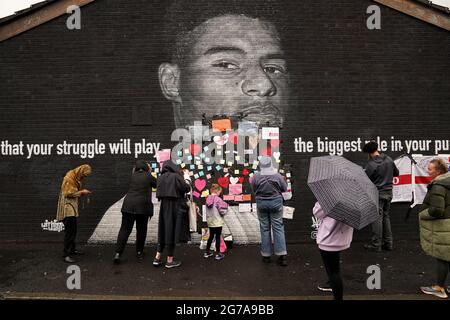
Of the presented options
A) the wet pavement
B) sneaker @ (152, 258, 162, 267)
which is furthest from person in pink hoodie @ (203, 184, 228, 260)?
sneaker @ (152, 258, 162, 267)

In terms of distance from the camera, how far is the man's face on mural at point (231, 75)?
743 cm

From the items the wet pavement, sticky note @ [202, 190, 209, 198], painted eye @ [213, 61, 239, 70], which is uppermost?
painted eye @ [213, 61, 239, 70]

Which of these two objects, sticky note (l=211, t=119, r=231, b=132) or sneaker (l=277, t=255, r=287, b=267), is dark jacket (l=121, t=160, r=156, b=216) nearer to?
sticky note (l=211, t=119, r=231, b=132)

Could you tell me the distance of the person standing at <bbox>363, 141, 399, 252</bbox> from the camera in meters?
6.65

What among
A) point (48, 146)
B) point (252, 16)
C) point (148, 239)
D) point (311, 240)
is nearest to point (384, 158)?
point (311, 240)

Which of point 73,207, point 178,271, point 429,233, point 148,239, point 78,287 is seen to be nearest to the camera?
point 429,233

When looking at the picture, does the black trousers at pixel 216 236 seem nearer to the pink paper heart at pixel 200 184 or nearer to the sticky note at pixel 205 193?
the sticky note at pixel 205 193

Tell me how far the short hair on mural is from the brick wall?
0.73 feet

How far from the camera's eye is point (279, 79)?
7.44m

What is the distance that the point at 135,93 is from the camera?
7422 mm

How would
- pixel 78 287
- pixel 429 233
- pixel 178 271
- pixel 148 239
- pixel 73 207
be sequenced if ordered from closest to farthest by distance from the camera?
1. pixel 429 233
2. pixel 78 287
3. pixel 178 271
4. pixel 73 207
5. pixel 148 239

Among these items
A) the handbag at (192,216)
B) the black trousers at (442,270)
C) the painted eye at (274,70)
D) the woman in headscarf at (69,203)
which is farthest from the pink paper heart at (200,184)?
the black trousers at (442,270)

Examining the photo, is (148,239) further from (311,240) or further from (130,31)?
(130,31)

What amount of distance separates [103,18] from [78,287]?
5038 mm
